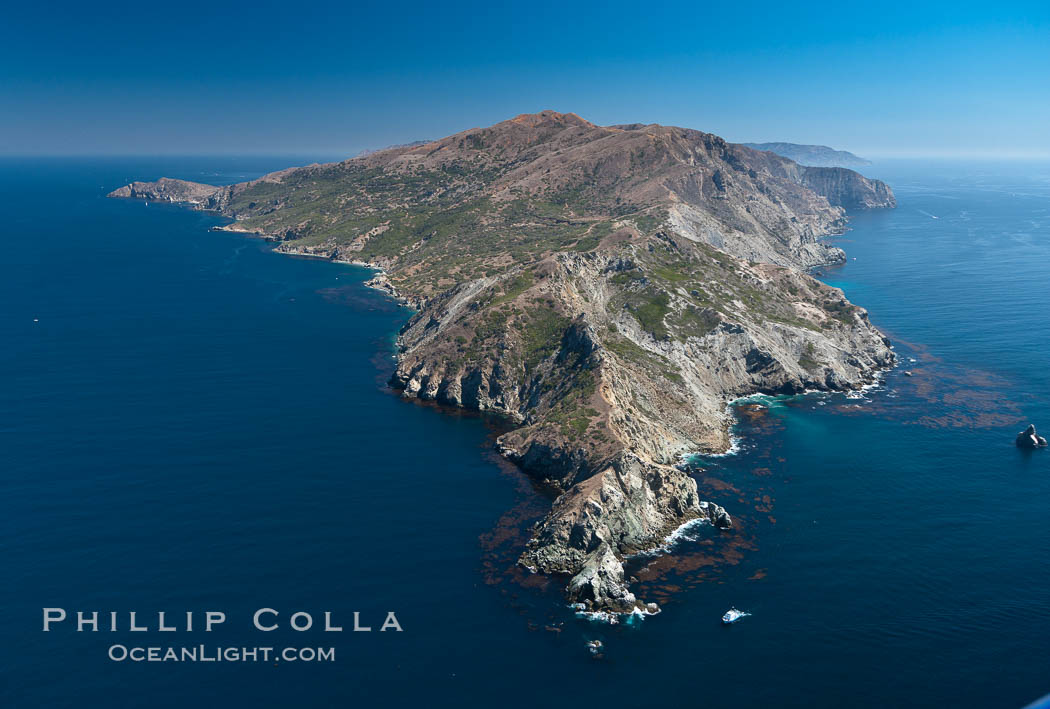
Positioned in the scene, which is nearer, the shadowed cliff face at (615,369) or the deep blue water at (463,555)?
the deep blue water at (463,555)

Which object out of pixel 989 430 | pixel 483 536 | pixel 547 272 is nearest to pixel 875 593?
pixel 483 536

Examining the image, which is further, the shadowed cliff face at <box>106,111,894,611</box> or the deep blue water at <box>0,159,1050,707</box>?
the shadowed cliff face at <box>106,111,894,611</box>

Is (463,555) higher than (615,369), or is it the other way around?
(615,369)

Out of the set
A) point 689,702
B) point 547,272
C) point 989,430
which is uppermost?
point 547,272

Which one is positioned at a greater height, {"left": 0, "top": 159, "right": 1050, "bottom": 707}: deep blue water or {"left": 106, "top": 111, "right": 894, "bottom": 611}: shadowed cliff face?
{"left": 106, "top": 111, "right": 894, "bottom": 611}: shadowed cliff face

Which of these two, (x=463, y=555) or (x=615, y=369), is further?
(x=615, y=369)

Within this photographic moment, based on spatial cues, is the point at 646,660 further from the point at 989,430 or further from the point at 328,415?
the point at 989,430

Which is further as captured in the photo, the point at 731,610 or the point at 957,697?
the point at 731,610

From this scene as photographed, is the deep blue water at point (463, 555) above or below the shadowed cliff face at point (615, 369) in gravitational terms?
below
